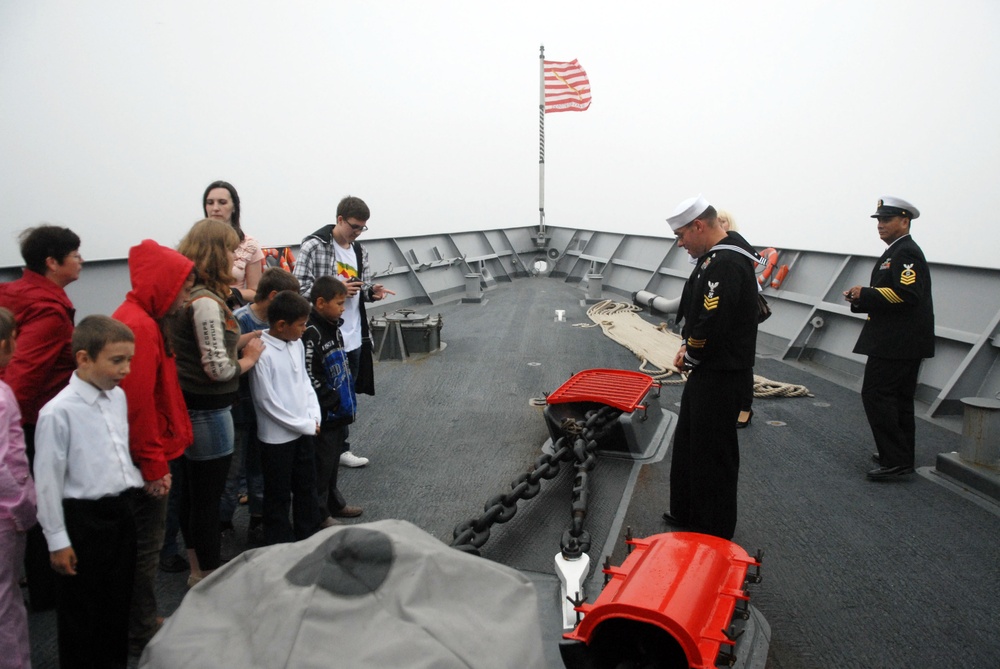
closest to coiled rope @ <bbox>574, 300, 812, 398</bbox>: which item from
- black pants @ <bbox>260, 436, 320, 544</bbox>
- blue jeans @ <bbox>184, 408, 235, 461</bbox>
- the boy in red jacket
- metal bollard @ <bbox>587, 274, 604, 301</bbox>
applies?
metal bollard @ <bbox>587, 274, 604, 301</bbox>

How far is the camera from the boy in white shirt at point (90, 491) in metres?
1.59

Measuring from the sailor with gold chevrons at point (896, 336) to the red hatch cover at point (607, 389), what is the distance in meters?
1.15

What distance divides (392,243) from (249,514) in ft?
20.6

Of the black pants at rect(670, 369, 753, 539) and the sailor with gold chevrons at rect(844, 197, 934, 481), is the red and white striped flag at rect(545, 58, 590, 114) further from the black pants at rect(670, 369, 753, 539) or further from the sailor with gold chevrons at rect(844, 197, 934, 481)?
the black pants at rect(670, 369, 753, 539)

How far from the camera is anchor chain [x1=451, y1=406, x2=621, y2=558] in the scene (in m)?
2.22

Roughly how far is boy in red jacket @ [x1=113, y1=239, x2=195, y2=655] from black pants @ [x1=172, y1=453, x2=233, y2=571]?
204mm

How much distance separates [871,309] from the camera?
332cm

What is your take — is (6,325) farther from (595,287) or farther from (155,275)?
(595,287)

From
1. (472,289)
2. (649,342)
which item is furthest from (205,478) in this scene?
(472,289)

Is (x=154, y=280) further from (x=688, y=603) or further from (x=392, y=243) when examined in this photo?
(x=392, y=243)

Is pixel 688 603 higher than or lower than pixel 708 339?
lower

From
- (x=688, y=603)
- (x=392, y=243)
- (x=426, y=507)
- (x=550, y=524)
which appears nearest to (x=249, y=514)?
(x=426, y=507)

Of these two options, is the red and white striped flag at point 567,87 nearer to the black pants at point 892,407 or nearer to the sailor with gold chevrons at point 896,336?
the sailor with gold chevrons at point 896,336

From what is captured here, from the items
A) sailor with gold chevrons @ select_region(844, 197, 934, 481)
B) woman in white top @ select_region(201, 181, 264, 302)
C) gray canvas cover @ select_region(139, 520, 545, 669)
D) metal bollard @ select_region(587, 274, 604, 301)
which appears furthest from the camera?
metal bollard @ select_region(587, 274, 604, 301)
